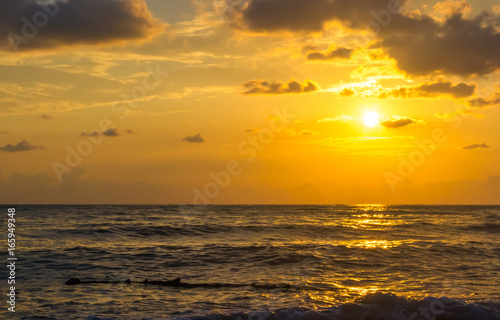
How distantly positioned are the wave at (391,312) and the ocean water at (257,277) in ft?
0.12

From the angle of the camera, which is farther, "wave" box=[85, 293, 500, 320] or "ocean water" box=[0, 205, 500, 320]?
"ocean water" box=[0, 205, 500, 320]

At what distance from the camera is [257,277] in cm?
2273

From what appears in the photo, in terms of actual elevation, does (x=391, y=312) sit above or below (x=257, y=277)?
below

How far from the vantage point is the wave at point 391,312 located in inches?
609

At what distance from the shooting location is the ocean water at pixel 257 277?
16.2 metres

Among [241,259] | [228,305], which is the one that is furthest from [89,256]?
[228,305]

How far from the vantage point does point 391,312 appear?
1592 cm

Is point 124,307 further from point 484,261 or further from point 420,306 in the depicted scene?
point 484,261

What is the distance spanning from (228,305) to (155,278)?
22.1ft

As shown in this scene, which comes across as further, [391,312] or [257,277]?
[257,277]

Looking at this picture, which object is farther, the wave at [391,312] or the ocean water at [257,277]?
the ocean water at [257,277]

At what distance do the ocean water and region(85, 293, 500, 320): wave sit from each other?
4 centimetres

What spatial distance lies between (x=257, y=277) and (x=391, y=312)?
27.1 ft

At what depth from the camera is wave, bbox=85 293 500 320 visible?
15469 millimetres
